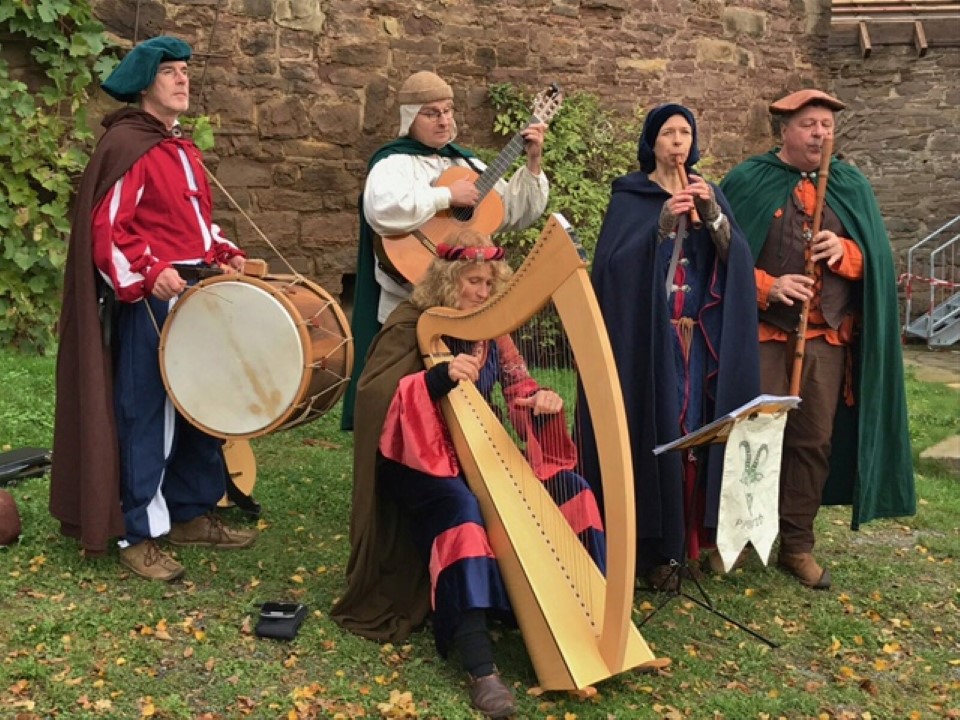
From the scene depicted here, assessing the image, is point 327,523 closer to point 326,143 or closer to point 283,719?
point 283,719

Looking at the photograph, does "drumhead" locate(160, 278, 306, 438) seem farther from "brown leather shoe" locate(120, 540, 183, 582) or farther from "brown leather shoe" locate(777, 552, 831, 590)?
"brown leather shoe" locate(777, 552, 831, 590)

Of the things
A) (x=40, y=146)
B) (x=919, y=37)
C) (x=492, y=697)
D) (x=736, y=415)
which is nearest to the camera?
(x=492, y=697)

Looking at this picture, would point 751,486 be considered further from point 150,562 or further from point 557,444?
point 150,562

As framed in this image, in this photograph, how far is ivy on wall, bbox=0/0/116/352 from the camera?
23.1ft

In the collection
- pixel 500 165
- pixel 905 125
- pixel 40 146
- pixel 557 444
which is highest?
pixel 905 125

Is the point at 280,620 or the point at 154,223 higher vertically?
the point at 154,223

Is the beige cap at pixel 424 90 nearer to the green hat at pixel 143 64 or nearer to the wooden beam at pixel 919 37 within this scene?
the green hat at pixel 143 64

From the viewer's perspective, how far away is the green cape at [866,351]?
4492mm

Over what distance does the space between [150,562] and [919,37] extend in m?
12.0

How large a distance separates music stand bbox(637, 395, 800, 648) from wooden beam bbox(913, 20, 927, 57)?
35.2 feet

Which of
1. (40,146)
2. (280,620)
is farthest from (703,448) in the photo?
(40,146)

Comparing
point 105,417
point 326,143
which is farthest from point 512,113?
point 105,417

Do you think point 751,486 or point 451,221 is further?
point 451,221

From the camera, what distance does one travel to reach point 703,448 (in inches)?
172
